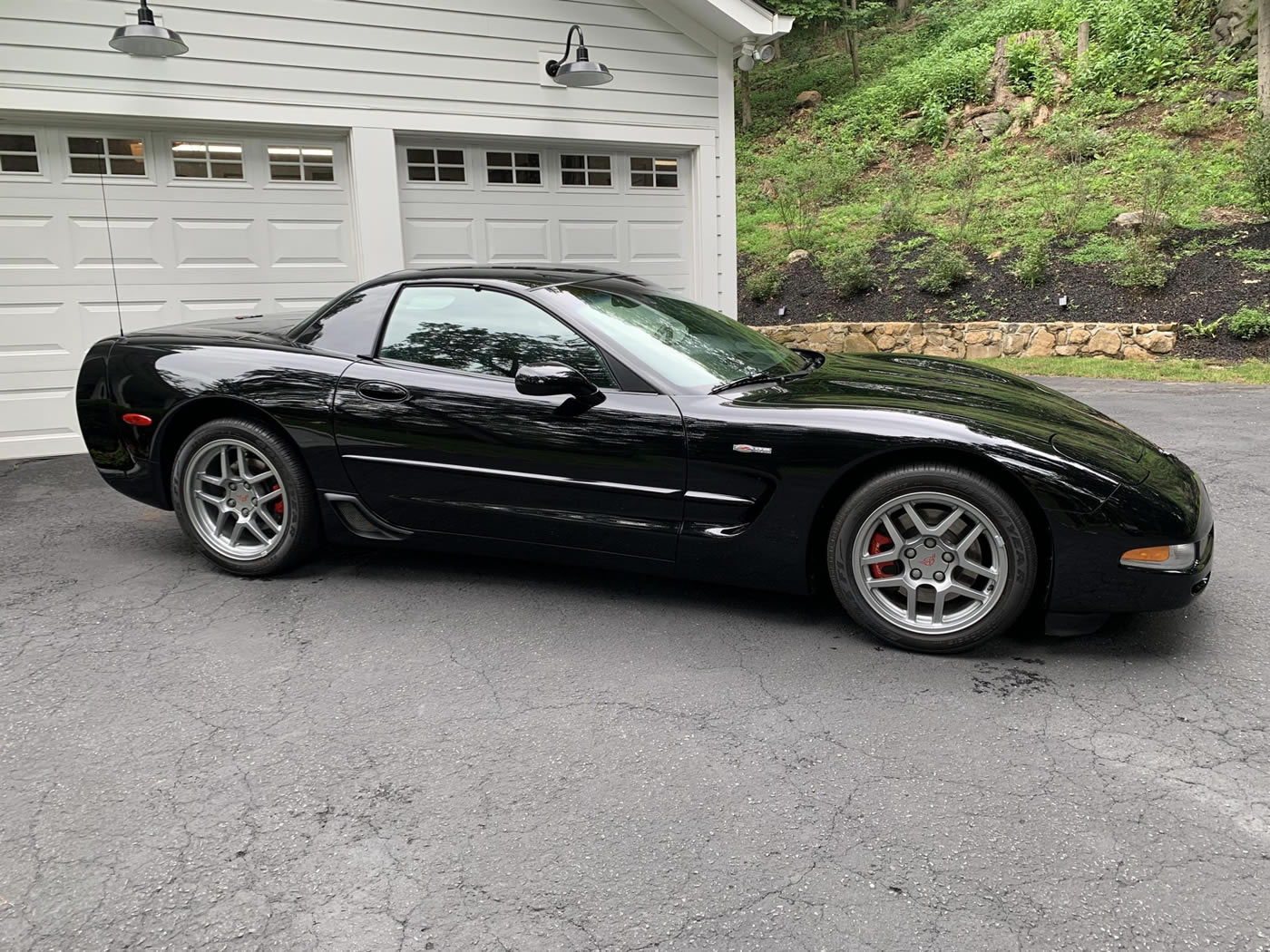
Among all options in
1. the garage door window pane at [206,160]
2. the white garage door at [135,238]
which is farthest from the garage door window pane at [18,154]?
the garage door window pane at [206,160]

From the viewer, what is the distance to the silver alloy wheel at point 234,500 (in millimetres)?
4055

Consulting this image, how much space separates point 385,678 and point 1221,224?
12.4m

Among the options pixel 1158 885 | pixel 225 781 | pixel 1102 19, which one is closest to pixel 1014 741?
pixel 1158 885

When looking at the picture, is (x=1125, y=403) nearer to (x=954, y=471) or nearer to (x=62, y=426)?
(x=954, y=471)

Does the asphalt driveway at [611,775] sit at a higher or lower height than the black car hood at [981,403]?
lower

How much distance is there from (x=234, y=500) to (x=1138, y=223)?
11950mm

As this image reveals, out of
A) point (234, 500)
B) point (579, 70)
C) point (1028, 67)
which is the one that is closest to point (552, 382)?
point (234, 500)

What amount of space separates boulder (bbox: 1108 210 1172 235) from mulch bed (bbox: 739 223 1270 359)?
241mm

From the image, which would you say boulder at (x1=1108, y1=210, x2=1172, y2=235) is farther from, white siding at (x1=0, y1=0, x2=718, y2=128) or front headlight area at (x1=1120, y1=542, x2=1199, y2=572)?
front headlight area at (x1=1120, y1=542, x2=1199, y2=572)

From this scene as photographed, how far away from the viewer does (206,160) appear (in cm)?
714

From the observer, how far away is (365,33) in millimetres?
7297

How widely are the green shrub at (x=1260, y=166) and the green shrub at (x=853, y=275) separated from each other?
467 cm

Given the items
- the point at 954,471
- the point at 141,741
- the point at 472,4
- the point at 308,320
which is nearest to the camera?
the point at 141,741

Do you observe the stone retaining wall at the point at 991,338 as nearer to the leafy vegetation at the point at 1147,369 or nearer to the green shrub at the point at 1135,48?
the leafy vegetation at the point at 1147,369
